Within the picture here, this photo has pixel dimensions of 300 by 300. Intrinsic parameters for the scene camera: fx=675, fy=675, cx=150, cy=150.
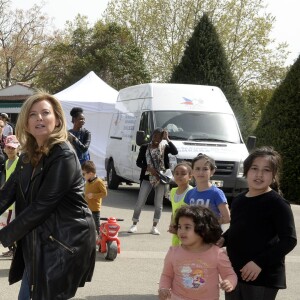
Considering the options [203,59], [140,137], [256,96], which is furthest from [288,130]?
[256,96]

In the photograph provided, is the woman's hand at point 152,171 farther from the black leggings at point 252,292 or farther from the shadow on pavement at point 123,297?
the black leggings at point 252,292

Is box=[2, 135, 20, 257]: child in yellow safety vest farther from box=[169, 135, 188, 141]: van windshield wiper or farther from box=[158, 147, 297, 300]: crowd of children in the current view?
box=[169, 135, 188, 141]: van windshield wiper

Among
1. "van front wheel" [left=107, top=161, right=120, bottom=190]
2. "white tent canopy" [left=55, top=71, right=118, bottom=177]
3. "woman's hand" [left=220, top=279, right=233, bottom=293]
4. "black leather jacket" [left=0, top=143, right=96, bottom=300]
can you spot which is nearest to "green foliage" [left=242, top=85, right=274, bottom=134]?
"white tent canopy" [left=55, top=71, right=118, bottom=177]

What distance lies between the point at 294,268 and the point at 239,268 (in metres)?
4.68

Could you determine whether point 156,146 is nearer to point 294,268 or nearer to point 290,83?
point 294,268

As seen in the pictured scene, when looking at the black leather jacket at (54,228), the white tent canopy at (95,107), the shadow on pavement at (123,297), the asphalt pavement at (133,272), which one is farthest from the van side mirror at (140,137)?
the black leather jacket at (54,228)

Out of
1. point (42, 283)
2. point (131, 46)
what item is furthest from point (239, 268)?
point (131, 46)

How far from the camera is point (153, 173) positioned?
10.7m

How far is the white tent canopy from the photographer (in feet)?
67.8

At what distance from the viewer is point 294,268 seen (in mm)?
8492

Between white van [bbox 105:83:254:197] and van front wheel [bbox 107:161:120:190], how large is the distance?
1223 millimetres

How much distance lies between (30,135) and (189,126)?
10767mm

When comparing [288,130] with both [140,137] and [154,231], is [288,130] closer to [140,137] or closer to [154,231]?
[140,137]

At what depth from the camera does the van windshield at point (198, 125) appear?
14.3 meters
